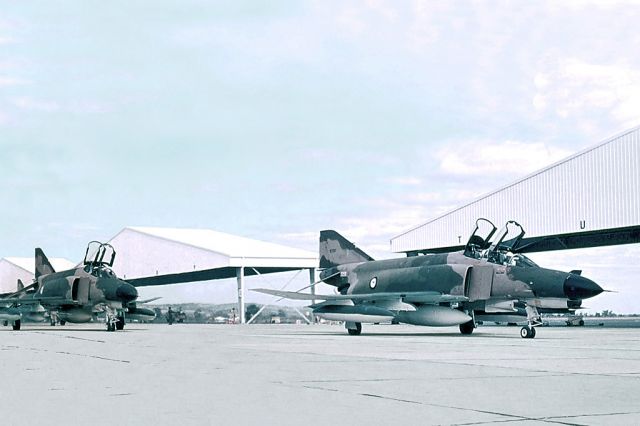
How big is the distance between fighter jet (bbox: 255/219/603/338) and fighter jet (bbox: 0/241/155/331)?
704 cm

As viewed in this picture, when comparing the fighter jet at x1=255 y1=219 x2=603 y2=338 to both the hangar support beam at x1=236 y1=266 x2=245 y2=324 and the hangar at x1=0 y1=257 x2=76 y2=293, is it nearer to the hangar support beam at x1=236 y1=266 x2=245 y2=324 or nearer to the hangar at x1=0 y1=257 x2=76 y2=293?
the hangar support beam at x1=236 y1=266 x2=245 y2=324

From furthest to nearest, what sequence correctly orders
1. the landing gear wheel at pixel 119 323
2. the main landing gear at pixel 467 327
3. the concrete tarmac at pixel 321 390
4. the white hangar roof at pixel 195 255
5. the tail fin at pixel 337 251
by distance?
1. the white hangar roof at pixel 195 255
2. the tail fin at pixel 337 251
3. the landing gear wheel at pixel 119 323
4. the main landing gear at pixel 467 327
5. the concrete tarmac at pixel 321 390

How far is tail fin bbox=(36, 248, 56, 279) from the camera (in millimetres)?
42000

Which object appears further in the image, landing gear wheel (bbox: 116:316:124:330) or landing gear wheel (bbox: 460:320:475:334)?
landing gear wheel (bbox: 116:316:124:330)

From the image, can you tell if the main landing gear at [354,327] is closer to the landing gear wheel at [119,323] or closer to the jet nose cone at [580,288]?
the jet nose cone at [580,288]

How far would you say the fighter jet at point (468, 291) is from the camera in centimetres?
2220

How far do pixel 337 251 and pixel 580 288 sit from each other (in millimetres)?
11830

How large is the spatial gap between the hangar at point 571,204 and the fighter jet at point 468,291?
40.0 ft

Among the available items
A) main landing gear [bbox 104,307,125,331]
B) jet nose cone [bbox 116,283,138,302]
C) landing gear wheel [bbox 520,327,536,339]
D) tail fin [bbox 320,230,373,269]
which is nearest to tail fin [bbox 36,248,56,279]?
main landing gear [bbox 104,307,125,331]

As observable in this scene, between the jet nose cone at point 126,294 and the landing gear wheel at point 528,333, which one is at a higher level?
the jet nose cone at point 126,294

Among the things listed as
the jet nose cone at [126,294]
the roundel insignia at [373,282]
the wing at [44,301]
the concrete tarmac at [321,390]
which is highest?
the roundel insignia at [373,282]

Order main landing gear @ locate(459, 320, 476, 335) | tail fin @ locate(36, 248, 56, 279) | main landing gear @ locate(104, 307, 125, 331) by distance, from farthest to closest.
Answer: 1. tail fin @ locate(36, 248, 56, 279)
2. main landing gear @ locate(104, 307, 125, 331)
3. main landing gear @ locate(459, 320, 476, 335)

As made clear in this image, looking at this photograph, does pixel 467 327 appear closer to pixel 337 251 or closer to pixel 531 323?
pixel 531 323

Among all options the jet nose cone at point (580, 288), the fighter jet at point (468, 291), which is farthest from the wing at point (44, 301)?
the jet nose cone at point (580, 288)
